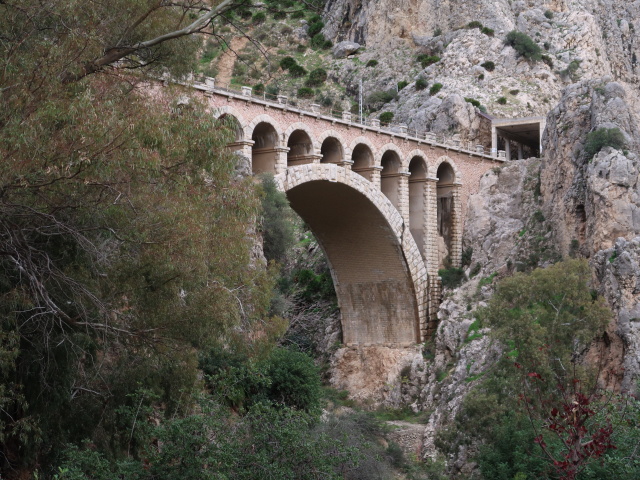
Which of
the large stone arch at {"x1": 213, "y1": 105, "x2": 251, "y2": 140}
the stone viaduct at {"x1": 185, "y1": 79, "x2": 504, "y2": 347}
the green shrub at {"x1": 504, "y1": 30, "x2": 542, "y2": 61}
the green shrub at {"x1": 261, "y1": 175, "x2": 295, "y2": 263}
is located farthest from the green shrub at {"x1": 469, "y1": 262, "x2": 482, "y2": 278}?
the green shrub at {"x1": 504, "y1": 30, "x2": 542, "y2": 61}

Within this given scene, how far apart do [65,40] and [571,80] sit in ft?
185

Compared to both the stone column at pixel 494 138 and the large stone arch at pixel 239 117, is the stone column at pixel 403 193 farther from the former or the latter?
the stone column at pixel 494 138

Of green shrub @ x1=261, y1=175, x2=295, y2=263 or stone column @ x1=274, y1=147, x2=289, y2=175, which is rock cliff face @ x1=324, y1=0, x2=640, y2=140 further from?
stone column @ x1=274, y1=147, x2=289, y2=175

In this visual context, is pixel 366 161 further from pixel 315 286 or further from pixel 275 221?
pixel 315 286

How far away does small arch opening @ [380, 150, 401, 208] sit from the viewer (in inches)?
1716

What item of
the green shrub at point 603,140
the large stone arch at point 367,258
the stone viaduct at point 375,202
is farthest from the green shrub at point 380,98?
the green shrub at point 603,140

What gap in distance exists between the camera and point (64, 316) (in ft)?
52.4

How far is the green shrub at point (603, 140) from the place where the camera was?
39.1 m

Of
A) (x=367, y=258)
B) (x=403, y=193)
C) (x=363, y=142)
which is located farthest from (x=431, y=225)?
(x=363, y=142)

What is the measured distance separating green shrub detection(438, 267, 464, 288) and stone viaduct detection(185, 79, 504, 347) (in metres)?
0.45

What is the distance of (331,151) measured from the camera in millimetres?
40000

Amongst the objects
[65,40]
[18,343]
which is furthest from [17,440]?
[65,40]

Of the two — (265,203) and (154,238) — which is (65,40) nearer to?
(154,238)

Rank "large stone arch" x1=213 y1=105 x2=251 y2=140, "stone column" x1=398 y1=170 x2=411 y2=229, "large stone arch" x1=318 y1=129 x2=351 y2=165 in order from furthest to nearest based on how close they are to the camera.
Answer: "stone column" x1=398 y1=170 x2=411 y2=229 < "large stone arch" x1=318 y1=129 x2=351 y2=165 < "large stone arch" x1=213 y1=105 x2=251 y2=140
